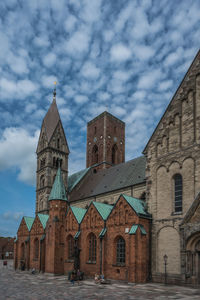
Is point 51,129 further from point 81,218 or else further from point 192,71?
point 192,71

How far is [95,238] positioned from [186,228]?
11.9 m

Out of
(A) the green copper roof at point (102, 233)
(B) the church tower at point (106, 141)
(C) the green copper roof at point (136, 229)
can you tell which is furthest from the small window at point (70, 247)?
(B) the church tower at point (106, 141)

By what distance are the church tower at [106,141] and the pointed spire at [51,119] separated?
9.24 metres

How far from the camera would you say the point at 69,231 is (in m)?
38.7

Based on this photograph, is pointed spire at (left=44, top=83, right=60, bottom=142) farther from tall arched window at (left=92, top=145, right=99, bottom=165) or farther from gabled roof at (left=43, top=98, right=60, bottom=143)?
tall arched window at (left=92, top=145, right=99, bottom=165)

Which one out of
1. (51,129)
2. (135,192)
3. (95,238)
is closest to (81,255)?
(95,238)

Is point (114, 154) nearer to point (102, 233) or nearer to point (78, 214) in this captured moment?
point (78, 214)

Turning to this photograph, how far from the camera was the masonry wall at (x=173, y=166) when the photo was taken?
91.0 ft

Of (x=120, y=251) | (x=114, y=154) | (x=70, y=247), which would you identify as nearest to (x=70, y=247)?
(x=70, y=247)

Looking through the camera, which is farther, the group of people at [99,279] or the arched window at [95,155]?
the arched window at [95,155]

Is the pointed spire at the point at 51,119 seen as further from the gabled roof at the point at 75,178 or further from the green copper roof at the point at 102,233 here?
the green copper roof at the point at 102,233

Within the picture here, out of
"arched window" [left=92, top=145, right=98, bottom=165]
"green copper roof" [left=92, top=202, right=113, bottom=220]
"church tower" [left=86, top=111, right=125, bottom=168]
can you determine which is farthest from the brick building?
"green copper roof" [left=92, top=202, right=113, bottom=220]

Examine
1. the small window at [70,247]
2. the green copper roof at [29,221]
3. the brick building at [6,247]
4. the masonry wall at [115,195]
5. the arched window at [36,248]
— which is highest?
the masonry wall at [115,195]

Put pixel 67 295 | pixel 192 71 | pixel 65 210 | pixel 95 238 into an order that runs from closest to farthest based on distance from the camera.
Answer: pixel 67 295
pixel 192 71
pixel 95 238
pixel 65 210
